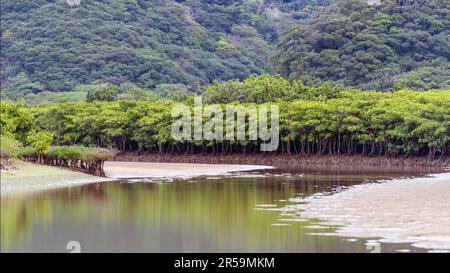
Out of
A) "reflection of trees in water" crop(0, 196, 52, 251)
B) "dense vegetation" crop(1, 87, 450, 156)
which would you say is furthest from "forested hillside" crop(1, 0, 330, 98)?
"reflection of trees in water" crop(0, 196, 52, 251)

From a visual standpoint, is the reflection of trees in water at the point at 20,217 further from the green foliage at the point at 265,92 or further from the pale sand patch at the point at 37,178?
the green foliage at the point at 265,92

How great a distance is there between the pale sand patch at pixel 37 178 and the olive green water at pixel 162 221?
130 centimetres

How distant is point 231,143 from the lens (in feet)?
247

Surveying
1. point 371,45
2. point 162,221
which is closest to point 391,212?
point 162,221

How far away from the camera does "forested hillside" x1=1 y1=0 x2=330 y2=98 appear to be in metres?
135

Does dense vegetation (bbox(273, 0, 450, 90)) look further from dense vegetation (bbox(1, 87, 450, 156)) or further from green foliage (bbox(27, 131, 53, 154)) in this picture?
green foliage (bbox(27, 131, 53, 154))

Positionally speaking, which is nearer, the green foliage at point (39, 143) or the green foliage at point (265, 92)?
the green foliage at point (39, 143)

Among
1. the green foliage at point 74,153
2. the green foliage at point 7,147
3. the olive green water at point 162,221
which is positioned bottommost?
the olive green water at point 162,221

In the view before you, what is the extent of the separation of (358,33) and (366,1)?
10.3 m

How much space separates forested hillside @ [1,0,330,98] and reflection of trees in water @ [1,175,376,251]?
84668mm

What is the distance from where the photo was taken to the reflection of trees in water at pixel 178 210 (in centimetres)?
2464

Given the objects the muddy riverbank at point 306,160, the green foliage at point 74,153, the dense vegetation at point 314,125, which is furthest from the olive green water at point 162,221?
the dense vegetation at point 314,125

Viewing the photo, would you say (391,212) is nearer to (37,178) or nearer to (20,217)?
(20,217)
